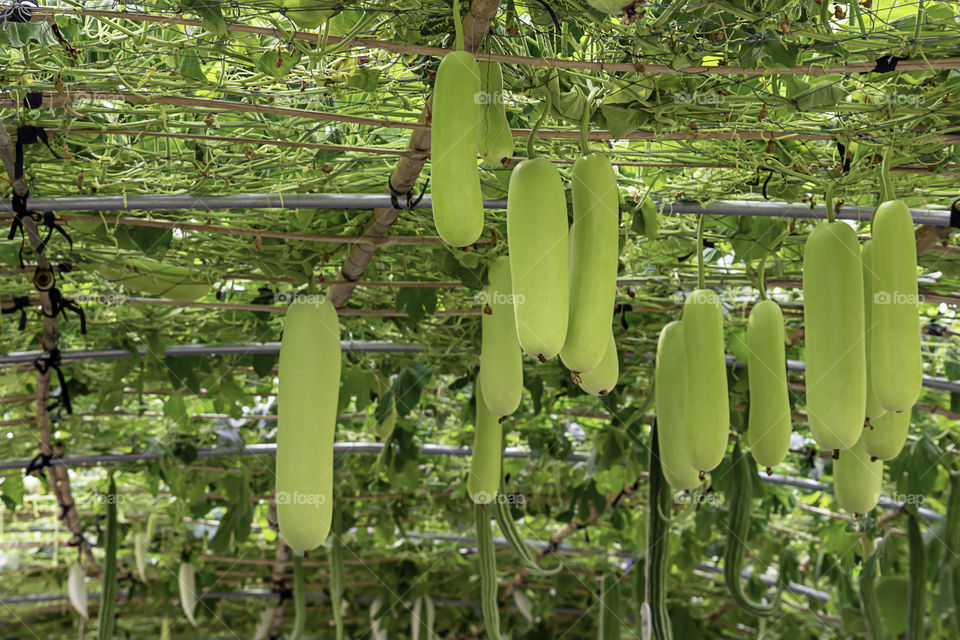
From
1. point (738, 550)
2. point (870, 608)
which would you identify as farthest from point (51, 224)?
point (870, 608)

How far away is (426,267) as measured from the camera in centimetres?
318

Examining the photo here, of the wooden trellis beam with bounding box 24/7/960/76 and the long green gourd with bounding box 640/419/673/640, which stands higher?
the wooden trellis beam with bounding box 24/7/960/76

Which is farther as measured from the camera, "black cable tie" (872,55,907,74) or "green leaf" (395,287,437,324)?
"green leaf" (395,287,437,324)

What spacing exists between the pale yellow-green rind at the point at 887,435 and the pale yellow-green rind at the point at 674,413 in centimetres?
39

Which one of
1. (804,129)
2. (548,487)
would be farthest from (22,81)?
(548,487)

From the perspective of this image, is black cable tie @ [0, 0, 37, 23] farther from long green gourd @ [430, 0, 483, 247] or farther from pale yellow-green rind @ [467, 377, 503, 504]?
pale yellow-green rind @ [467, 377, 503, 504]

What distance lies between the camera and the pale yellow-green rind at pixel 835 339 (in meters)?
1.70

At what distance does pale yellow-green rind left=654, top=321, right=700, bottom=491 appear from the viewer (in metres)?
1.96

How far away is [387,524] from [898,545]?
344 cm

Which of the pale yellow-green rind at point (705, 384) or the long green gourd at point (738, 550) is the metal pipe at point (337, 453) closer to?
the long green gourd at point (738, 550)

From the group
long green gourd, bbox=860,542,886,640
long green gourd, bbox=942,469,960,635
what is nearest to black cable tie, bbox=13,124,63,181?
long green gourd, bbox=942,469,960,635

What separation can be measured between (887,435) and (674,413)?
501 millimetres

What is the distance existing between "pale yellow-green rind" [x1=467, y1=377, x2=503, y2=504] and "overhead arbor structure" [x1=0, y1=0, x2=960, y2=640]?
487 millimetres

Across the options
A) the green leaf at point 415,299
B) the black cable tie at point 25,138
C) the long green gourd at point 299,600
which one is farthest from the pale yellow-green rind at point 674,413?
the long green gourd at point 299,600
